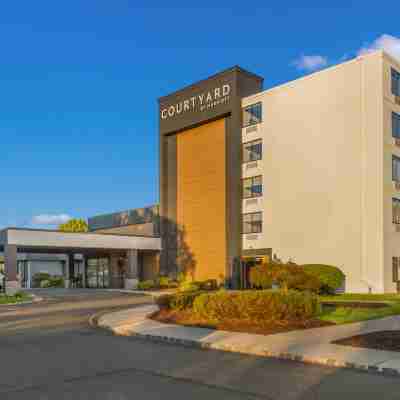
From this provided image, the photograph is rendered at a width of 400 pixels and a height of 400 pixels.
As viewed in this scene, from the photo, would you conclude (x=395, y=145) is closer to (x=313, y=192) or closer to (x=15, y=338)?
(x=313, y=192)

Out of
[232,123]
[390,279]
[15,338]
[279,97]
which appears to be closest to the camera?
[15,338]

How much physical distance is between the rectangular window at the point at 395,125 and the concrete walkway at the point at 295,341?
19.4m

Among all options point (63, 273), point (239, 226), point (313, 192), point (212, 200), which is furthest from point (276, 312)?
point (63, 273)

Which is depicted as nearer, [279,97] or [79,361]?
[79,361]

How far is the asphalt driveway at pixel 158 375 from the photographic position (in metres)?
8.46

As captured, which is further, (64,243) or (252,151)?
(64,243)

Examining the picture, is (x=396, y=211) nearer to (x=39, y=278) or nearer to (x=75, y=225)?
Result: (x=39, y=278)

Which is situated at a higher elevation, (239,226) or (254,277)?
(239,226)

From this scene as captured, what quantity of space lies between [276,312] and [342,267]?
18521 millimetres

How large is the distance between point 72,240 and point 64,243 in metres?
0.76

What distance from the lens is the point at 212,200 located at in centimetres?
4472

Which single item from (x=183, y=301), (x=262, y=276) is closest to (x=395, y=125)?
(x=262, y=276)

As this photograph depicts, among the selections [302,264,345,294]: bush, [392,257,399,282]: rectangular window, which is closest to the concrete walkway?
[302,264,345,294]: bush

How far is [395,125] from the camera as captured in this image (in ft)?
114
